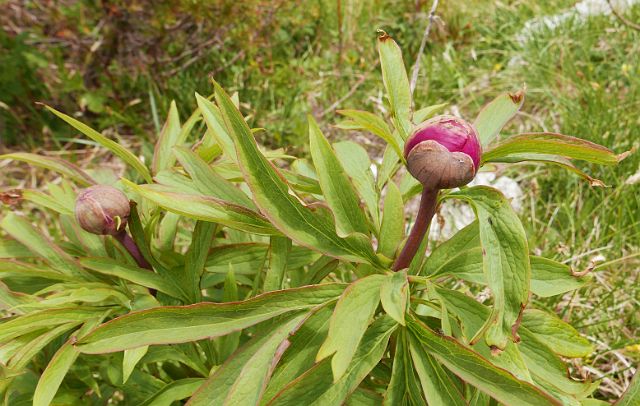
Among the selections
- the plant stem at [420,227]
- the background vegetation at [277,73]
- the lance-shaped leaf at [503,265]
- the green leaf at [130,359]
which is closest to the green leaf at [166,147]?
the green leaf at [130,359]

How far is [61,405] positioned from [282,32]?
264cm

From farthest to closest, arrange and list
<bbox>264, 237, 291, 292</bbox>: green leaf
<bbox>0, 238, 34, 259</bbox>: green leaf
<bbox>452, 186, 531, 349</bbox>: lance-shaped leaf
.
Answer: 1. <bbox>0, 238, 34, 259</bbox>: green leaf
2. <bbox>264, 237, 291, 292</bbox>: green leaf
3. <bbox>452, 186, 531, 349</bbox>: lance-shaped leaf

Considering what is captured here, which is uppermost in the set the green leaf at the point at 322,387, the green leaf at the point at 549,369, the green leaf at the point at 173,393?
the green leaf at the point at 322,387

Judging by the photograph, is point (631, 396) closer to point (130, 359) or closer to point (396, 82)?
point (396, 82)

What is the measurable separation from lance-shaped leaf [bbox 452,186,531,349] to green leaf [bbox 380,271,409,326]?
11cm

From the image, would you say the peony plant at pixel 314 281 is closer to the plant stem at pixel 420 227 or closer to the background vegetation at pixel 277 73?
the plant stem at pixel 420 227

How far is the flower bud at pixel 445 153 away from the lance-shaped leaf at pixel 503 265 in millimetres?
67

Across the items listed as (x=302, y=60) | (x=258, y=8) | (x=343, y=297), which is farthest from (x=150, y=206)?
(x=302, y=60)

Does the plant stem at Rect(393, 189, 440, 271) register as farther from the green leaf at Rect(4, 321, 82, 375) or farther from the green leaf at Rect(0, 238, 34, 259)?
the green leaf at Rect(0, 238, 34, 259)

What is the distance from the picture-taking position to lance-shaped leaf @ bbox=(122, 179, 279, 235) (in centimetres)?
83

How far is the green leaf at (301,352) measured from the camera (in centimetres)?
87

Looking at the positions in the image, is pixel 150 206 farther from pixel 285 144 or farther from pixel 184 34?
pixel 184 34

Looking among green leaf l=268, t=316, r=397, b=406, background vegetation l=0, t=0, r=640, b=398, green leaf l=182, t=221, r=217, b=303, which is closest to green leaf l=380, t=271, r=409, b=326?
green leaf l=268, t=316, r=397, b=406

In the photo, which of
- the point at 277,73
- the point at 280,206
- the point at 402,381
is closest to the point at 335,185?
the point at 280,206
